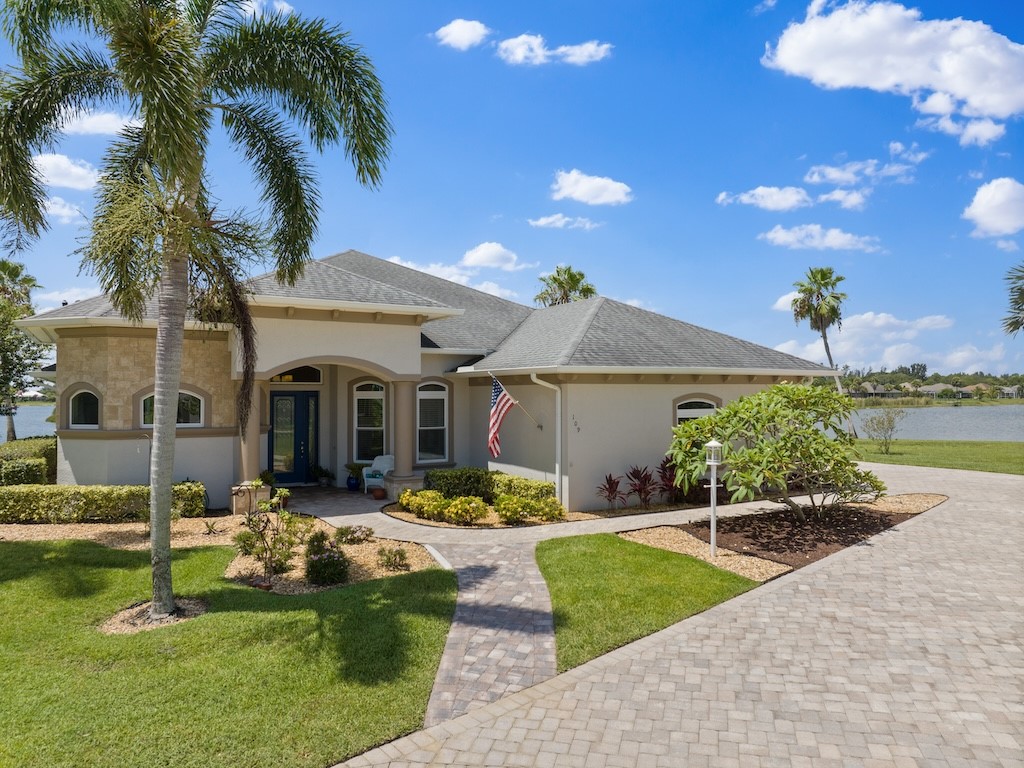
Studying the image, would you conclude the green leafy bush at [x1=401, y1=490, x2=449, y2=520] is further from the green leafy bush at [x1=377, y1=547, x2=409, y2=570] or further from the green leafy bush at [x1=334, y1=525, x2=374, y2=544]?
the green leafy bush at [x1=377, y1=547, x2=409, y2=570]

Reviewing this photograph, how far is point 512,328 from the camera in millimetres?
Answer: 19562

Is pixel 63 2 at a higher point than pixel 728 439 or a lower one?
higher

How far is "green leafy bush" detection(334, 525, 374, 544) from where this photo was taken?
10375 millimetres

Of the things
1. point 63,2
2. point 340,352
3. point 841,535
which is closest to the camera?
point 63,2

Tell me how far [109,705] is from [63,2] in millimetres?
8129

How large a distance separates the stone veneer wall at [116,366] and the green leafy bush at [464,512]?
6766mm

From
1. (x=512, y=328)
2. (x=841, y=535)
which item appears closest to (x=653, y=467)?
(x=841, y=535)

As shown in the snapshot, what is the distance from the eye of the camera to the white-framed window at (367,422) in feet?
56.0

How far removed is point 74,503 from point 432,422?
8.32 m

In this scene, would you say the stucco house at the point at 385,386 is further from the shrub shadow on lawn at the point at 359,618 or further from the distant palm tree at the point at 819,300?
the distant palm tree at the point at 819,300

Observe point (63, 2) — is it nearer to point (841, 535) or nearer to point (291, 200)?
point (291, 200)

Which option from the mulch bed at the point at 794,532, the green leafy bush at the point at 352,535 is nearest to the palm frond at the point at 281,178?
the green leafy bush at the point at 352,535

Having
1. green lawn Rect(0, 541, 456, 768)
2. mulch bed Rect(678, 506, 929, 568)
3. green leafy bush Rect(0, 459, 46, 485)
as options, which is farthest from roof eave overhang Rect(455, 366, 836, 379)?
green leafy bush Rect(0, 459, 46, 485)

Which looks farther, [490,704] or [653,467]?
[653,467]
